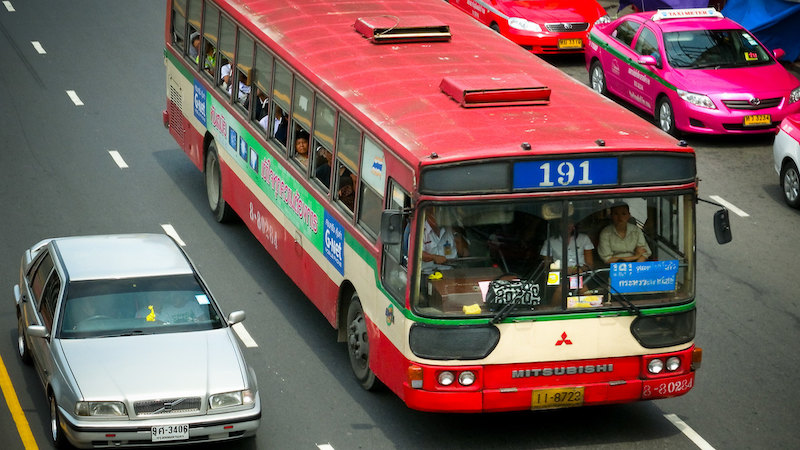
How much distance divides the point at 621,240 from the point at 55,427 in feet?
15.7

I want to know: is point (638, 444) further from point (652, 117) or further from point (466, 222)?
point (652, 117)

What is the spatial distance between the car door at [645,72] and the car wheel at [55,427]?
12257mm

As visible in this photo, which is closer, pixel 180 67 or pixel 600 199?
pixel 600 199

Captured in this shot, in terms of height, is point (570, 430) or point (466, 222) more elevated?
point (466, 222)

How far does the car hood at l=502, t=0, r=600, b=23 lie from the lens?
25.2 meters

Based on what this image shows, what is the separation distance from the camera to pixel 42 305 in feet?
40.9

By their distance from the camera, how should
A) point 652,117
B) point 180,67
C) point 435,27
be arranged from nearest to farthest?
1. point 435,27
2. point 180,67
3. point 652,117

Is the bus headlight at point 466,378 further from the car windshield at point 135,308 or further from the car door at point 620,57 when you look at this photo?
the car door at point 620,57

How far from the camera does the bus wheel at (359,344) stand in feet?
41.6

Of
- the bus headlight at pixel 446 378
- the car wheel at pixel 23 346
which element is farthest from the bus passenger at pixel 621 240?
the car wheel at pixel 23 346

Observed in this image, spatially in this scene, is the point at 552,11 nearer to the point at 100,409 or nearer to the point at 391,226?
the point at 391,226

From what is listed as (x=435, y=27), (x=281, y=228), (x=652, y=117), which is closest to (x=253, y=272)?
(x=281, y=228)

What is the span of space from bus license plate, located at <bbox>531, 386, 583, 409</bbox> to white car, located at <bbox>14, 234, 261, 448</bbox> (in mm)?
2205

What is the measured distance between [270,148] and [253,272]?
166 centimetres
